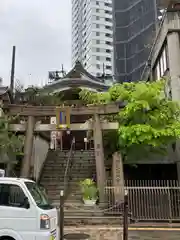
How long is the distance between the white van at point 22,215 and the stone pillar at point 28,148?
8352 mm

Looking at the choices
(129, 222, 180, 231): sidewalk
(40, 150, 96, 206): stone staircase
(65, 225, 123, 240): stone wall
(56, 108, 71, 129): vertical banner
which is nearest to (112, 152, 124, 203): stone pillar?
(129, 222, 180, 231): sidewalk

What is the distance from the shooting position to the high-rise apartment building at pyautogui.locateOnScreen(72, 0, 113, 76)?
90.7m

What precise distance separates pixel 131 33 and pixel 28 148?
39.1 metres

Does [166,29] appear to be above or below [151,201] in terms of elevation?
above

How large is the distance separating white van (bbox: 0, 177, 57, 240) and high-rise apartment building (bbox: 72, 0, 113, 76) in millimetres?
80877

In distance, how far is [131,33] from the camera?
5075 centimetres

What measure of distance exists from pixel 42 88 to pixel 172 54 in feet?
42.2

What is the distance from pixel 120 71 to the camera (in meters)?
53.2

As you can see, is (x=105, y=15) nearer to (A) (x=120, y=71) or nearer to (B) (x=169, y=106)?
(A) (x=120, y=71)

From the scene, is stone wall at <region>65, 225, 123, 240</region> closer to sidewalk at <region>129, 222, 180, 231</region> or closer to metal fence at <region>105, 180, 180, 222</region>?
sidewalk at <region>129, 222, 180, 231</region>

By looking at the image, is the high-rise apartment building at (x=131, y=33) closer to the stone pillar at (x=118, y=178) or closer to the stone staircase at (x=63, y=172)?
the stone staircase at (x=63, y=172)

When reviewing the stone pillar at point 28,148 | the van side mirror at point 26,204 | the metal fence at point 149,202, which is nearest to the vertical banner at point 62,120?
the stone pillar at point 28,148

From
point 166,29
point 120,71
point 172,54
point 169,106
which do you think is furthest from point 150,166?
point 120,71

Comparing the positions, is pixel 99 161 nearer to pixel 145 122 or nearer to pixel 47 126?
pixel 145 122
